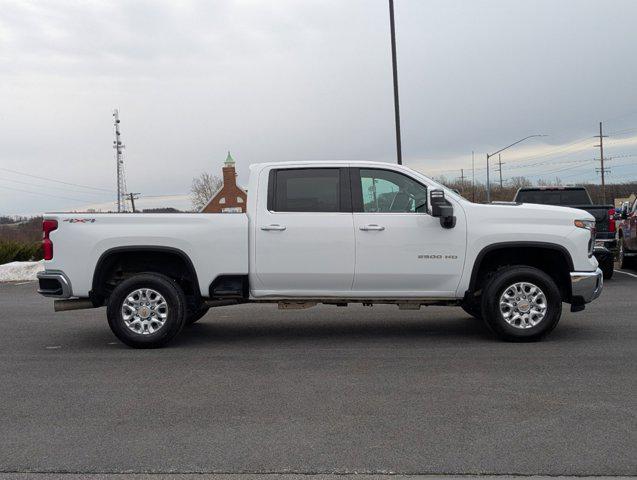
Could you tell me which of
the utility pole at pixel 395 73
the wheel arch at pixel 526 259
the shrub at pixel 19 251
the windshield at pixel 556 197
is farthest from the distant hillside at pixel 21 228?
the wheel arch at pixel 526 259

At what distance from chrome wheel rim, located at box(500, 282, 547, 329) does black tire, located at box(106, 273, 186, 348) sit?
3651mm

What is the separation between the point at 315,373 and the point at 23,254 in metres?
20.6

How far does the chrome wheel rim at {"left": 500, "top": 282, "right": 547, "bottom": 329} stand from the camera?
8031 mm

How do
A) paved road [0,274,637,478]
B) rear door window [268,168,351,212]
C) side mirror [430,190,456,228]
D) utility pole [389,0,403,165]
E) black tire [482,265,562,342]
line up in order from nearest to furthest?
paved road [0,274,637,478] < side mirror [430,190,456,228] < black tire [482,265,562,342] < rear door window [268,168,351,212] < utility pole [389,0,403,165]

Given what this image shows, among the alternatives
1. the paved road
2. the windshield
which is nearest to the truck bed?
the paved road

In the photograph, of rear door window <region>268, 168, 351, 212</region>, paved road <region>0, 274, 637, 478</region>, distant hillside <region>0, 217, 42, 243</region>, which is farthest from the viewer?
distant hillside <region>0, 217, 42, 243</region>

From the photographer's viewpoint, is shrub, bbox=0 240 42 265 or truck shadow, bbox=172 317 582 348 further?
shrub, bbox=0 240 42 265

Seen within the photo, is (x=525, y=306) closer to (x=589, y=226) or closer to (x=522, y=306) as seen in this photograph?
(x=522, y=306)

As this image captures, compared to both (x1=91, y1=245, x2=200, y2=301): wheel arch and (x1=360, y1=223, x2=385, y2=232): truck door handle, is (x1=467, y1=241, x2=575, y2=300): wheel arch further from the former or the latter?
(x1=91, y1=245, x2=200, y2=301): wheel arch

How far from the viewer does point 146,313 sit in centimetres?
809

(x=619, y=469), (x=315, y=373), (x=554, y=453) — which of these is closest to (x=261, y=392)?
(x=315, y=373)

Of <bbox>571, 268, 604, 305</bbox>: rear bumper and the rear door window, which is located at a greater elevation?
the rear door window

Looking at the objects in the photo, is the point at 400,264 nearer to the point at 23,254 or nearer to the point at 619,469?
the point at 619,469

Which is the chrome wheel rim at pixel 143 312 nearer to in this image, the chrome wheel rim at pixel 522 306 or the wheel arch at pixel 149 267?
the wheel arch at pixel 149 267
